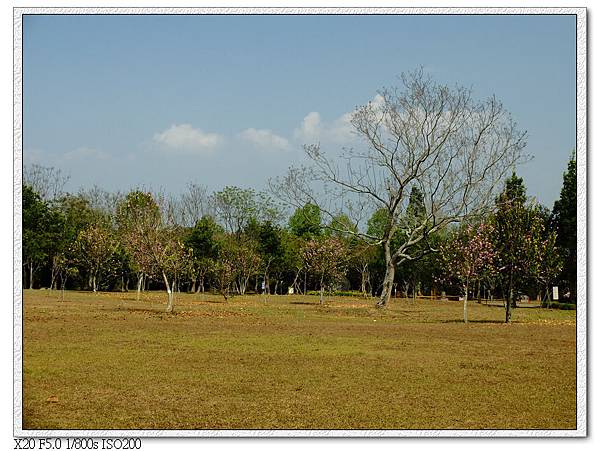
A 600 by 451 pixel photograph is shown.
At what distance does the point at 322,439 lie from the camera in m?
7.16

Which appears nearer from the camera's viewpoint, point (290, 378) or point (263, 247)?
point (290, 378)

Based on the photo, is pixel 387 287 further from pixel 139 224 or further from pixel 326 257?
pixel 139 224

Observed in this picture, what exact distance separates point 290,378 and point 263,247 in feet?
126

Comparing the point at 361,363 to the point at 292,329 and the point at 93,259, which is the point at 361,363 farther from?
the point at 93,259

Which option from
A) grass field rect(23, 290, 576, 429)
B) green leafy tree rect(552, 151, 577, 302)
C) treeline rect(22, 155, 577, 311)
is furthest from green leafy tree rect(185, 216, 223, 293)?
grass field rect(23, 290, 576, 429)

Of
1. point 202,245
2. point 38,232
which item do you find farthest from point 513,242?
point 202,245

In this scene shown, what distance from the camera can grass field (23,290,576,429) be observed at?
7945 millimetres

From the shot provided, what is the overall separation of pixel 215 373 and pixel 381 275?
146ft

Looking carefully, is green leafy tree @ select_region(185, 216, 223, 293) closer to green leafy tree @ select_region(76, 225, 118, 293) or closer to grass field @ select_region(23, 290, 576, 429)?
green leafy tree @ select_region(76, 225, 118, 293)

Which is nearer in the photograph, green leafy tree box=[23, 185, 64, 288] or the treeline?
the treeline

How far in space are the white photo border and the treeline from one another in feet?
Answer: 41.7

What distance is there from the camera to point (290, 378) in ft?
33.9

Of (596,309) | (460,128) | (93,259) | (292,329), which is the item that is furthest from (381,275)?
(596,309)

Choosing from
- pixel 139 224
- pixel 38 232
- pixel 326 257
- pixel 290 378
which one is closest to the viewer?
→ pixel 290 378
